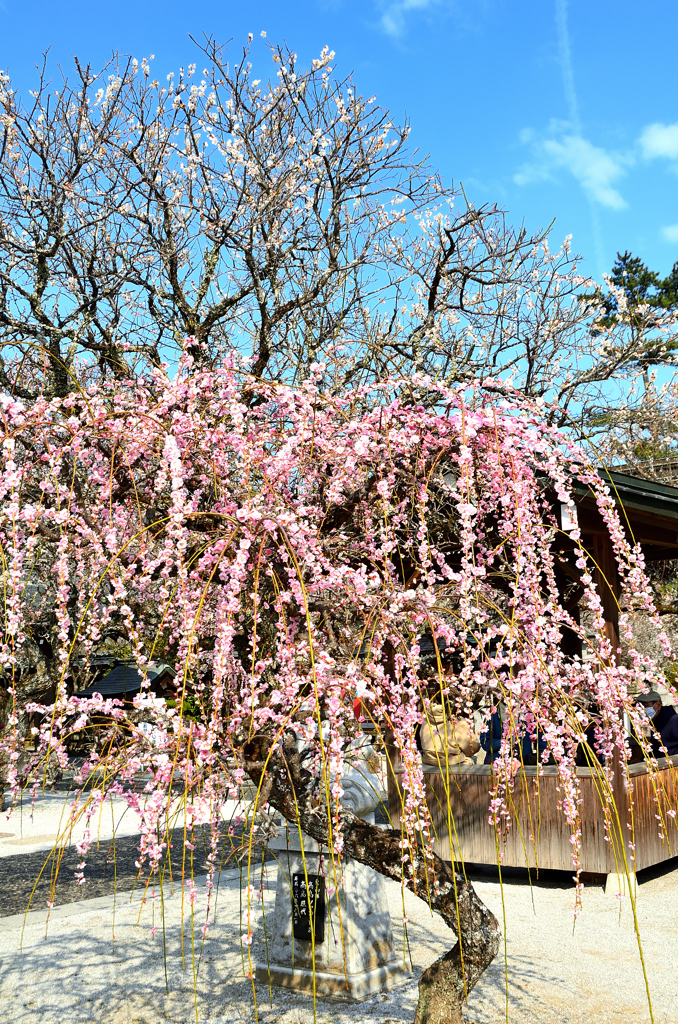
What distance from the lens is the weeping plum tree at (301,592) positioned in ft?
9.84

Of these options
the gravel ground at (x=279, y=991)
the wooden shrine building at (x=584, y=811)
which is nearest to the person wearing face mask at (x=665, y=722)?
the wooden shrine building at (x=584, y=811)

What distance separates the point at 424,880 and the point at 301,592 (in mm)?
1934

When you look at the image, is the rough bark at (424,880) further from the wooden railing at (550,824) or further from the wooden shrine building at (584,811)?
the wooden railing at (550,824)

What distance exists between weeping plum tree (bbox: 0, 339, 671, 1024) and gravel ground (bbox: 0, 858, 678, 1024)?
3.38 feet

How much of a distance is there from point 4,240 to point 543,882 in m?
8.44

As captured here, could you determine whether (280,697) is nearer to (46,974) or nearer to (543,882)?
(46,974)

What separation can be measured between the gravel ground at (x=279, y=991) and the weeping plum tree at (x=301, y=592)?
1.03 m

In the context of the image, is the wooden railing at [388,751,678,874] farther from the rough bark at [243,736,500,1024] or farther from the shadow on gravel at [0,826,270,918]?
the rough bark at [243,736,500,1024]

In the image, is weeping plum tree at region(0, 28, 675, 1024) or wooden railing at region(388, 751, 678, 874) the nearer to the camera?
weeping plum tree at region(0, 28, 675, 1024)

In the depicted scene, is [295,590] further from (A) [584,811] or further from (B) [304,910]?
(A) [584,811]

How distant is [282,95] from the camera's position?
899 centimetres

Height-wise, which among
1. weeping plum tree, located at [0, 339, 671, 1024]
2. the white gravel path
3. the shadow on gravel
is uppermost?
weeping plum tree, located at [0, 339, 671, 1024]

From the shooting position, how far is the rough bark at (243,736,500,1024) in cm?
375

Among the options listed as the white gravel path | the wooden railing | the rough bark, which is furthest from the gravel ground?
the white gravel path
